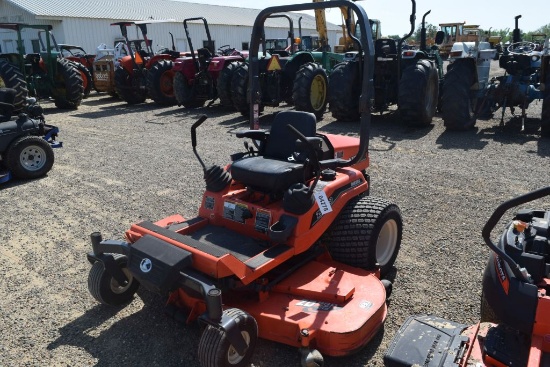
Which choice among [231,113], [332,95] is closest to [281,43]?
[231,113]

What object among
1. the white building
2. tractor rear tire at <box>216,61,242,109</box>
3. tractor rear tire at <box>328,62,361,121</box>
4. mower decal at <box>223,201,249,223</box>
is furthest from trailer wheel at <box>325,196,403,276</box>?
the white building

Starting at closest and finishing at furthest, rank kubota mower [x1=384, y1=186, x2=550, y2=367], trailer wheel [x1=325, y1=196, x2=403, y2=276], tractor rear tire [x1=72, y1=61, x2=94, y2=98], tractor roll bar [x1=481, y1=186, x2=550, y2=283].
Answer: tractor roll bar [x1=481, y1=186, x2=550, y2=283], kubota mower [x1=384, y1=186, x2=550, y2=367], trailer wheel [x1=325, y1=196, x2=403, y2=276], tractor rear tire [x1=72, y1=61, x2=94, y2=98]

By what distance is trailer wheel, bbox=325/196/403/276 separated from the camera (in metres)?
3.21

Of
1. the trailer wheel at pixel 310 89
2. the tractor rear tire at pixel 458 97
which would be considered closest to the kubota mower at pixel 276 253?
the tractor rear tire at pixel 458 97

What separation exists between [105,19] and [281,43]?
37.2 feet

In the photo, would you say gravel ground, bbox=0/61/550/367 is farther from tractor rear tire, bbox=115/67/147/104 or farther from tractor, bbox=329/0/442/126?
tractor rear tire, bbox=115/67/147/104

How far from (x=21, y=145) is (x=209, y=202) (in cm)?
379

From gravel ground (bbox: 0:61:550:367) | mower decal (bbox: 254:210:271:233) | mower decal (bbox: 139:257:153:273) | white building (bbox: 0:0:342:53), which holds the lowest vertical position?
gravel ground (bbox: 0:61:550:367)

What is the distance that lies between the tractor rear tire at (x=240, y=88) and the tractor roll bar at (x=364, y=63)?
640 cm

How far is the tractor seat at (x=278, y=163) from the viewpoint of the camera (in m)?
3.13

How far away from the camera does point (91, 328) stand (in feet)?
9.83

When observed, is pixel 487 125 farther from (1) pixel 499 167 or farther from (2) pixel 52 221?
(2) pixel 52 221

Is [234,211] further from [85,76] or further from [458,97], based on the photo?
[85,76]

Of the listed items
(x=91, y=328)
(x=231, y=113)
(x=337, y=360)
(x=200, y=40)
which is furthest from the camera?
(x=200, y=40)
